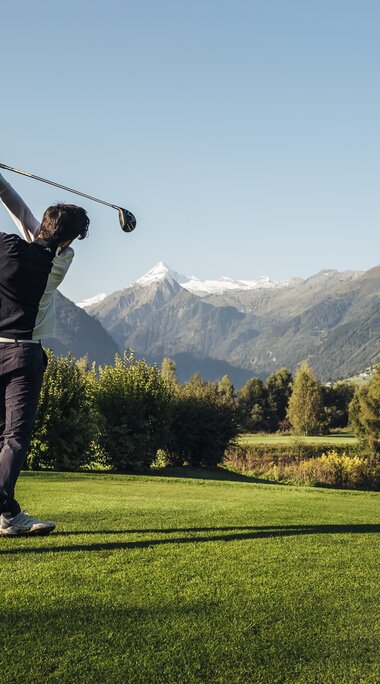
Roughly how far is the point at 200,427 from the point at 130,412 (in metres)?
6.17

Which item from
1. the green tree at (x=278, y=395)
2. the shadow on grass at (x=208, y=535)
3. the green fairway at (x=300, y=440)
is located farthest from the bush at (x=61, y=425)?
the green tree at (x=278, y=395)

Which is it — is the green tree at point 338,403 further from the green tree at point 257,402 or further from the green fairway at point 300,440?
the green tree at point 257,402

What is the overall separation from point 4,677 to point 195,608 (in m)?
1.33

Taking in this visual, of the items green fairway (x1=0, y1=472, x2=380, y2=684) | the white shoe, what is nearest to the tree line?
the white shoe

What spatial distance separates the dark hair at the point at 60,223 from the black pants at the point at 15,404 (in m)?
1.05

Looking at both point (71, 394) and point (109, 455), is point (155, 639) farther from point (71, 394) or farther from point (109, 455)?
point (109, 455)

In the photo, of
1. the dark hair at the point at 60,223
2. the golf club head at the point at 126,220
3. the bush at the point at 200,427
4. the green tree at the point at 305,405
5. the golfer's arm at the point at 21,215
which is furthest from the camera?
the green tree at the point at 305,405

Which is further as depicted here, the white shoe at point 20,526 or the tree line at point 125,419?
the tree line at point 125,419

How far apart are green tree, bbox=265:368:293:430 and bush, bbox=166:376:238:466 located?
2545 inches

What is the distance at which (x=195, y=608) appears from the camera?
409cm

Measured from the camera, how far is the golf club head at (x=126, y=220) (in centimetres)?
859

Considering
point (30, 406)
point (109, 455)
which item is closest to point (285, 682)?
point (30, 406)

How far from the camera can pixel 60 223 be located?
6.38 meters

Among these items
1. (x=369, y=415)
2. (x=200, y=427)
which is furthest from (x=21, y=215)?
(x=369, y=415)
